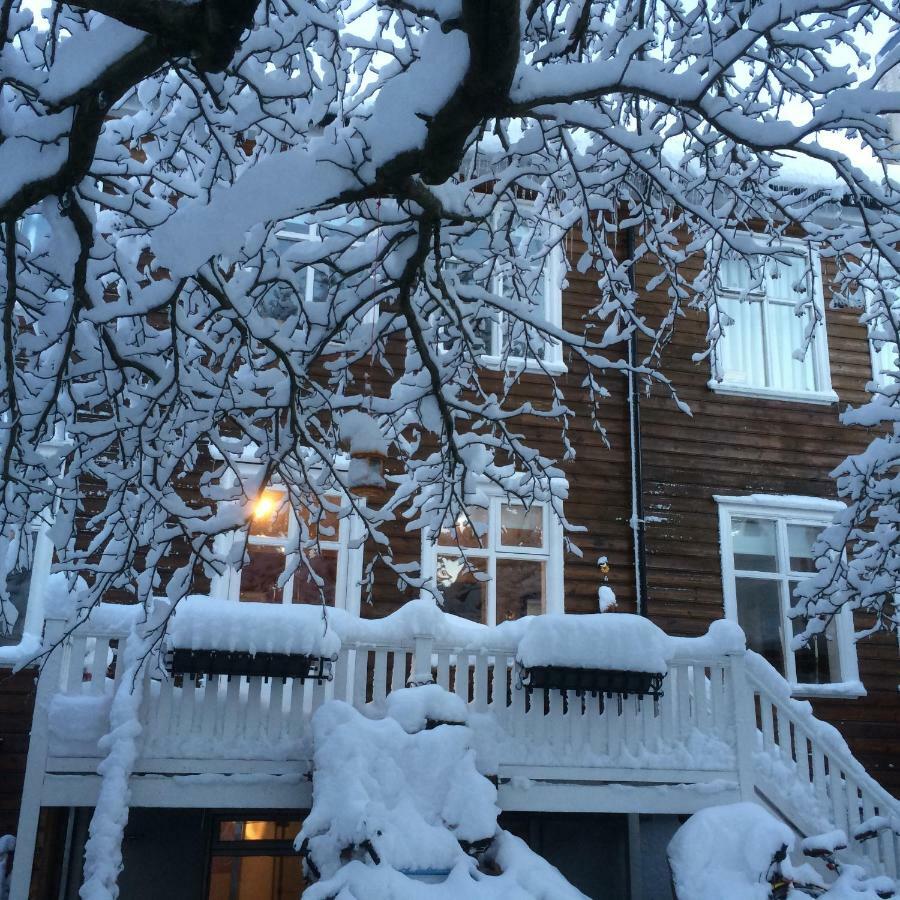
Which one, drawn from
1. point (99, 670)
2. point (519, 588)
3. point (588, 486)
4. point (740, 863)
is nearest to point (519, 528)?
point (519, 588)

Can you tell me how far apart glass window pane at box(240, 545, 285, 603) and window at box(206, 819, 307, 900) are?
7.48 feet

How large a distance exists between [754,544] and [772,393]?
185cm

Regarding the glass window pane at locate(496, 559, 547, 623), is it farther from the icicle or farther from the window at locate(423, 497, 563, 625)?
the icicle

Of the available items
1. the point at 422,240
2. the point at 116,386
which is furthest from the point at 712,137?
the point at 116,386

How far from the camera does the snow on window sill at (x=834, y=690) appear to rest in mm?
9906

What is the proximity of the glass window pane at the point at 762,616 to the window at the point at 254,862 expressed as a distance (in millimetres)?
5541

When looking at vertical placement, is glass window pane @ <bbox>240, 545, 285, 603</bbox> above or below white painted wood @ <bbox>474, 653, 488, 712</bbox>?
above

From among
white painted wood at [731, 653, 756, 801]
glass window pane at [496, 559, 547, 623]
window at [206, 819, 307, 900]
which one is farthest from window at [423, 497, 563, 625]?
window at [206, 819, 307, 900]

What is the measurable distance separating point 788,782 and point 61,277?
6.35 meters

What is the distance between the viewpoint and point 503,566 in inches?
388

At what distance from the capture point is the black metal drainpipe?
9852 millimetres

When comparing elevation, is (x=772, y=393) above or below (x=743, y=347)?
below

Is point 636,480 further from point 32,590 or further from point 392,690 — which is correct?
point 32,590

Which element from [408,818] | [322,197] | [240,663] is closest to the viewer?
[322,197]
